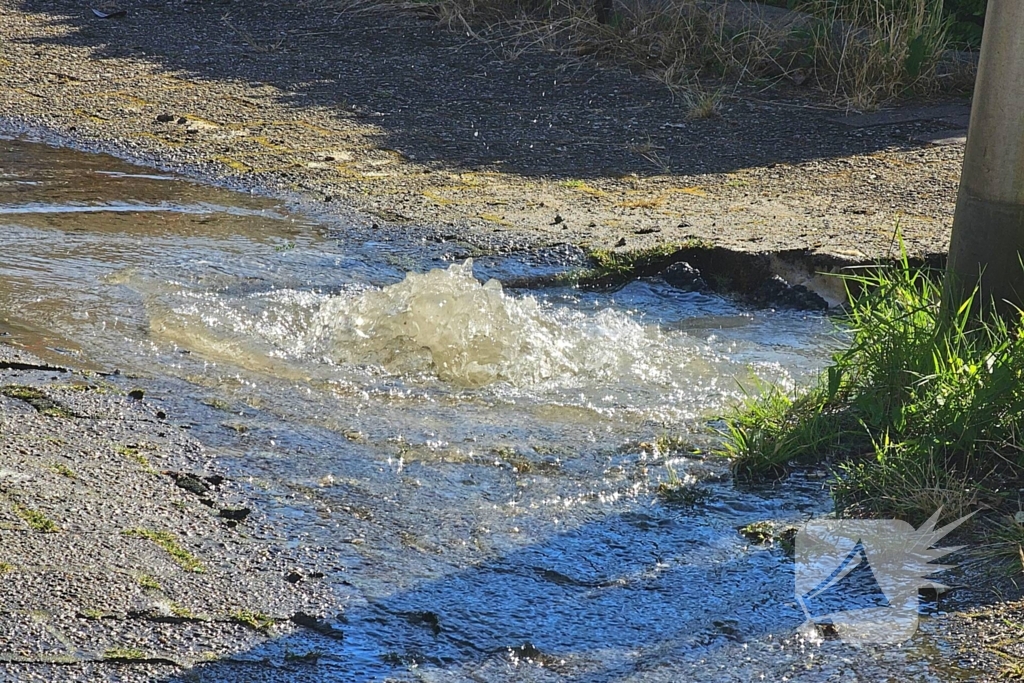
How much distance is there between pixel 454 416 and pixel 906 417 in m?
1.31

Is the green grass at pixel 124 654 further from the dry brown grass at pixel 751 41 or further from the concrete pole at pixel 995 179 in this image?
the dry brown grass at pixel 751 41

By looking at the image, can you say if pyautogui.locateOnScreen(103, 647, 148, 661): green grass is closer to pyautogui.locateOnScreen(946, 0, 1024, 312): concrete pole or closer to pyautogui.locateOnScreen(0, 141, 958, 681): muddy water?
pyautogui.locateOnScreen(0, 141, 958, 681): muddy water

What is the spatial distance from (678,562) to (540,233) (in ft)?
9.80

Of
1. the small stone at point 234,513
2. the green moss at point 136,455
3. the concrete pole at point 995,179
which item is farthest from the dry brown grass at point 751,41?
the small stone at point 234,513

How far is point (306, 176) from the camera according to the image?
265 inches

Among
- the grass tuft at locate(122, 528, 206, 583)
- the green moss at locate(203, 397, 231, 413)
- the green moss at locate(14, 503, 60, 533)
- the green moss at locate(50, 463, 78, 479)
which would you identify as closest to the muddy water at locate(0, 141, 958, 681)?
the green moss at locate(203, 397, 231, 413)

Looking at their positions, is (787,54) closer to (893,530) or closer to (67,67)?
(67,67)

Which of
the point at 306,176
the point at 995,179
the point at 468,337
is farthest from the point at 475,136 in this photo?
the point at 995,179

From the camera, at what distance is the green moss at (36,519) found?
2.96 meters

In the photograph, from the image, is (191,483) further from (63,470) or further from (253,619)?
(253,619)

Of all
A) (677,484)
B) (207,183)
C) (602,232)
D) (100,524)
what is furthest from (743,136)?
(100,524)

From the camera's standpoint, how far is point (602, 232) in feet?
18.8

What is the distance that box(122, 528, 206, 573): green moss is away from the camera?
2.83m

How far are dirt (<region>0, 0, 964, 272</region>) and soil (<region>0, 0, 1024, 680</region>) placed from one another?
0.08ft
